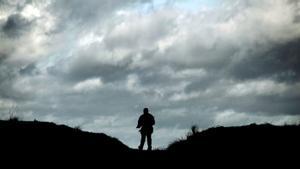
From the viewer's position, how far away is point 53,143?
1941 cm

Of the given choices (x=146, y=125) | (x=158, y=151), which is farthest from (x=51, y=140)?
(x=146, y=125)

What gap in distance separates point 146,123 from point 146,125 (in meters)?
0.11

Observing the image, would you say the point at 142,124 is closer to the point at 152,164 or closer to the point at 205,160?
the point at 152,164

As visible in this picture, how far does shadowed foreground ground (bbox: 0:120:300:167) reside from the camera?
16.2 meters

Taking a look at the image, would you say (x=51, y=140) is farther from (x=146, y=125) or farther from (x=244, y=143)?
(x=244, y=143)

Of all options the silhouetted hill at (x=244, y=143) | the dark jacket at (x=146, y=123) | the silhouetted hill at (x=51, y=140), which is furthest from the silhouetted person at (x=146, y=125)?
the silhouetted hill at (x=244, y=143)

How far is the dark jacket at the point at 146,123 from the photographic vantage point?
2406 cm

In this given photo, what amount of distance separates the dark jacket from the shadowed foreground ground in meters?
1.56

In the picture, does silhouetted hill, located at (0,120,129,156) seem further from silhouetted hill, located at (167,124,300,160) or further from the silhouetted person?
silhouetted hill, located at (167,124,300,160)

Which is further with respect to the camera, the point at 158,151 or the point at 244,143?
the point at 158,151

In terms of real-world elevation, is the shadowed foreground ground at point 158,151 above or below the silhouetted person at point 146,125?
below

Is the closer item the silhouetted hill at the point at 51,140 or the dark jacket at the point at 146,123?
the silhouetted hill at the point at 51,140

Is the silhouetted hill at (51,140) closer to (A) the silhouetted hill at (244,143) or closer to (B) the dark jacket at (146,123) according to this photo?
(B) the dark jacket at (146,123)

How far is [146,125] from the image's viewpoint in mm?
24062
